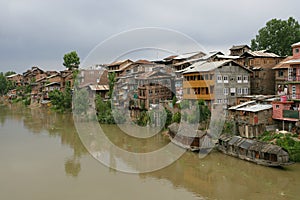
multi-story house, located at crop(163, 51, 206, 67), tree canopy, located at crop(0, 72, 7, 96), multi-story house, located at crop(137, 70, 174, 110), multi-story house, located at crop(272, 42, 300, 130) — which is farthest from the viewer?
tree canopy, located at crop(0, 72, 7, 96)

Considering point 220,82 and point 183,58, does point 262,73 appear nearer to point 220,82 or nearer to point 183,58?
point 220,82

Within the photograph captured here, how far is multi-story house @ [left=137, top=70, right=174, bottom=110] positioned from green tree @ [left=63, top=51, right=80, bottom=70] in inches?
1013

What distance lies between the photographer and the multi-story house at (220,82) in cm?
2458

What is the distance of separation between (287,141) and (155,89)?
1538 cm

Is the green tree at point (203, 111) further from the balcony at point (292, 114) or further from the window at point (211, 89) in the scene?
the balcony at point (292, 114)

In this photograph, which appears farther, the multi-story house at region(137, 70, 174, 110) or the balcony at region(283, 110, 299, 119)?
the multi-story house at region(137, 70, 174, 110)

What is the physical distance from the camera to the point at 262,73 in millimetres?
27750

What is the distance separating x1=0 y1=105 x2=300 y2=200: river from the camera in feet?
43.5

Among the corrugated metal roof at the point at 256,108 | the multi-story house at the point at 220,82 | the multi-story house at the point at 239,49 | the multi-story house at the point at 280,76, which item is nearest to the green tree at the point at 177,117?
the multi-story house at the point at 220,82

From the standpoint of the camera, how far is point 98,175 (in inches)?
619

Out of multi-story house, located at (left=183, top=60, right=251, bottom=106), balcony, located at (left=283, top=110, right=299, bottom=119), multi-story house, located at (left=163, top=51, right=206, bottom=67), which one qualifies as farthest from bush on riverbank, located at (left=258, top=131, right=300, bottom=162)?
multi-story house, located at (left=163, top=51, right=206, bottom=67)

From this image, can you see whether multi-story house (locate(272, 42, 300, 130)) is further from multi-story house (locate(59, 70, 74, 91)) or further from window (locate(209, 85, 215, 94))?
multi-story house (locate(59, 70, 74, 91))

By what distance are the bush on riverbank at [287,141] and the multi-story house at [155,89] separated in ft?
41.4

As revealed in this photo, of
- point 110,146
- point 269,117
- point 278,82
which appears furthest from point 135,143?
point 278,82
